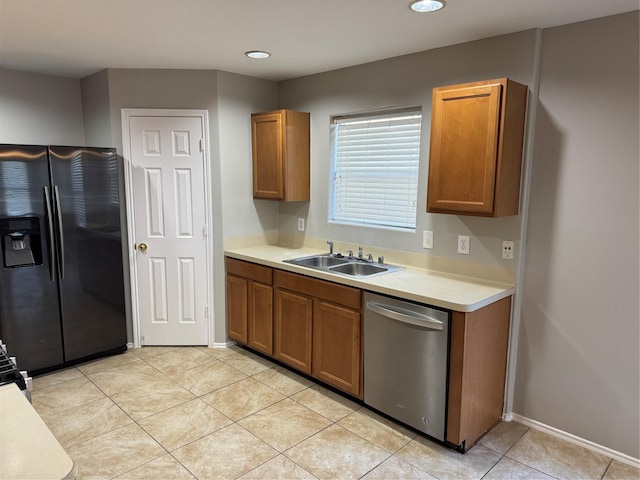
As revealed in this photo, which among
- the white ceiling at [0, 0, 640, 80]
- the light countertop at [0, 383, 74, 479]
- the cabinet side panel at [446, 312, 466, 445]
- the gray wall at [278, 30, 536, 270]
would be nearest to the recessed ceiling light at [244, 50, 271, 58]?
the white ceiling at [0, 0, 640, 80]

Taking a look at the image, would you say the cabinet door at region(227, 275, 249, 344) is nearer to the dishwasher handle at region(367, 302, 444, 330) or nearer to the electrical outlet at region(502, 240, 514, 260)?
the dishwasher handle at region(367, 302, 444, 330)

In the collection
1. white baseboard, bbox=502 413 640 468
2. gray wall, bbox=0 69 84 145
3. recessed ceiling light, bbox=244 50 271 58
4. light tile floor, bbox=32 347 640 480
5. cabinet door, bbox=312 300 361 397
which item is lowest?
light tile floor, bbox=32 347 640 480

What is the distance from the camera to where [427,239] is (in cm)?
306

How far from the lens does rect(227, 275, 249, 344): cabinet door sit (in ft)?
12.1

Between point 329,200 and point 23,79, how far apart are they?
278cm

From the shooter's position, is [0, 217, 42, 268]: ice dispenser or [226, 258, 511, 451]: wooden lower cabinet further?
[0, 217, 42, 268]: ice dispenser

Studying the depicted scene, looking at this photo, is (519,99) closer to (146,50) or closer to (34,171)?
(146,50)

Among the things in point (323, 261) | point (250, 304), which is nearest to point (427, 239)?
point (323, 261)

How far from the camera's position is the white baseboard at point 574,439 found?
235 centimetres

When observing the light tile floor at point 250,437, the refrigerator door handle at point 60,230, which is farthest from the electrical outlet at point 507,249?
the refrigerator door handle at point 60,230

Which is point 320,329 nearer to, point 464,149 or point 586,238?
point 464,149

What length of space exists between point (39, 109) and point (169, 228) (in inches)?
61.5

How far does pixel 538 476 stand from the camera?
226 cm

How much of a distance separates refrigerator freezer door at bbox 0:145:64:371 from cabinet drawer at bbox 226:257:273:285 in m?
1.32
